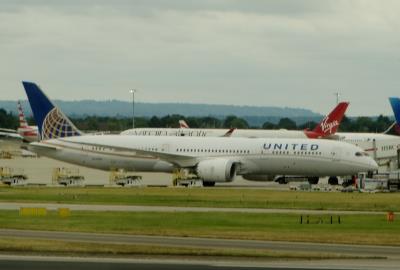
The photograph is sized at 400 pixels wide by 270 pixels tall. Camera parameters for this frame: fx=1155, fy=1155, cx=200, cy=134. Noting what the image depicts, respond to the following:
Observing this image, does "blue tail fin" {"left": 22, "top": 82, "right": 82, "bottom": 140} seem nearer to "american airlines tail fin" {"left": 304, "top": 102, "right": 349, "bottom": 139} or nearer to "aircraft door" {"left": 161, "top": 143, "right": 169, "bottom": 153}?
"aircraft door" {"left": 161, "top": 143, "right": 169, "bottom": 153}

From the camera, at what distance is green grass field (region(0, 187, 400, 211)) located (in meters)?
64.6

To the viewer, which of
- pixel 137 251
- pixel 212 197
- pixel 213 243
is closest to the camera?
pixel 137 251

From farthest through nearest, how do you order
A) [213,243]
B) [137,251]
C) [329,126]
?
[329,126] → [213,243] → [137,251]

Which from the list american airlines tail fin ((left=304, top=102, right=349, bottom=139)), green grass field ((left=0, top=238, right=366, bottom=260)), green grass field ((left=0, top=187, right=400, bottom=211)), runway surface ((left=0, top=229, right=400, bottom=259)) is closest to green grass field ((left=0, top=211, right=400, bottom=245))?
runway surface ((left=0, top=229, right=400, bottom=259))

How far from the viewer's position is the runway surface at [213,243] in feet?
131

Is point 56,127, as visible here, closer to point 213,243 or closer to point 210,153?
point 210,153

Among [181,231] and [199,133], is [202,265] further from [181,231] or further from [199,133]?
[199,133]

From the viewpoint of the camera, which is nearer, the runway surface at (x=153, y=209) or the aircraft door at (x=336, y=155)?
the runway surface at (x=153, y=209)

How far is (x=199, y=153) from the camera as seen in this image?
9181 cm

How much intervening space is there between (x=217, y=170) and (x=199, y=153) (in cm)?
424

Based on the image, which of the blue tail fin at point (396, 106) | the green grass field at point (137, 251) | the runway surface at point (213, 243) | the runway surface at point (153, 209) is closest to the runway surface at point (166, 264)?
the green grass field at point (137, 251)

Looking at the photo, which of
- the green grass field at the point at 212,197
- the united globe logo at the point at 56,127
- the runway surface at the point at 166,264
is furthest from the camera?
the united globe logo at the point at 56,127

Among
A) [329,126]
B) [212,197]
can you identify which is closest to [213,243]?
[212,197]

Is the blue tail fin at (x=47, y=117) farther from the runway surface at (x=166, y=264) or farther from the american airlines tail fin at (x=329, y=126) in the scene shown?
the runway surface at (x=166, y=264)
